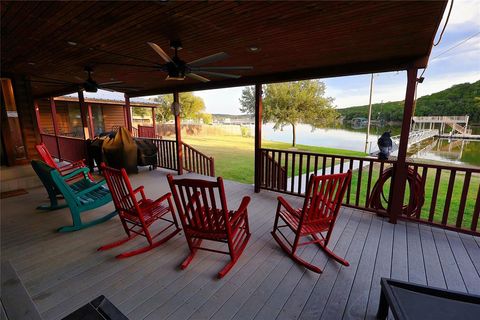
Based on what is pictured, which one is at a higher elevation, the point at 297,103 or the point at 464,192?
the point at 297,103

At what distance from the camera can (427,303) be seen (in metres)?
1.34

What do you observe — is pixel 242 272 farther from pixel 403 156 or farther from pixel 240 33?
pixel 403 156

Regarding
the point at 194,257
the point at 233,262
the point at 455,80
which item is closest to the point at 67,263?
the point at 194,257

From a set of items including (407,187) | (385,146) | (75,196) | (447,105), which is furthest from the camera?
(447,105)

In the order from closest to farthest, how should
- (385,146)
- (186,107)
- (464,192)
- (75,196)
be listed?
(464,192) → (75,196) → (385,146) → (186,107)

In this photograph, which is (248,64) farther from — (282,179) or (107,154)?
(107,154)

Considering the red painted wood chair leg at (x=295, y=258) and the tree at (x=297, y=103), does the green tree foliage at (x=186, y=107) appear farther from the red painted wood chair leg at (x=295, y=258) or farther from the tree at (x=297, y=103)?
the red painted wood chair leg at (x=295, y=258)

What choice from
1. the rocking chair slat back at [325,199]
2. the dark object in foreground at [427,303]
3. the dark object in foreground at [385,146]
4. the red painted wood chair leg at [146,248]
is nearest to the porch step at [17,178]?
the red painted wood chair leg at [146,248]

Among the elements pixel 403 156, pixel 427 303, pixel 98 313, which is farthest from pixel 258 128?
pixel 98 313

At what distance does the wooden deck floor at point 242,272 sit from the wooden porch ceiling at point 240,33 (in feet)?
7.75

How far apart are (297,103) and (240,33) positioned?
10.0 m

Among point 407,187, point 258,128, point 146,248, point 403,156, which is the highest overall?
point 258,128

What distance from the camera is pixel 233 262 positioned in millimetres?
2188

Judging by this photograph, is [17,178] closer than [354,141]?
Yes
